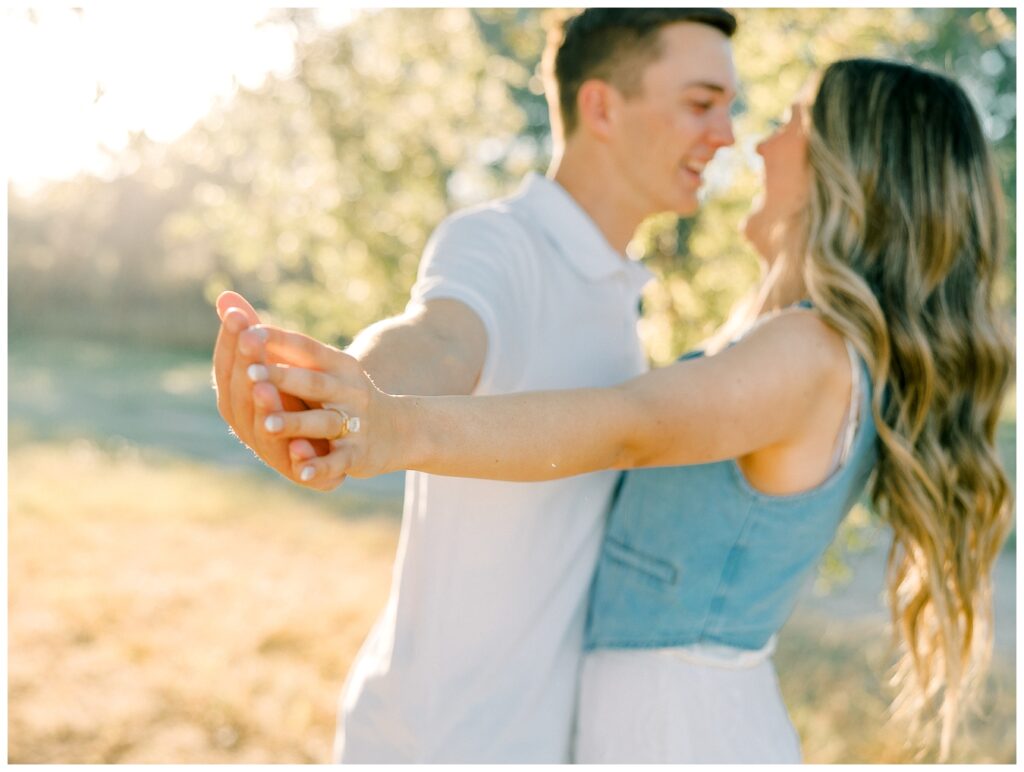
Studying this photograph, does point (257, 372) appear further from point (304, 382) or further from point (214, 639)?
point (214, 639)

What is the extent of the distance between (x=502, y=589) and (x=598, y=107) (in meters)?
1.25

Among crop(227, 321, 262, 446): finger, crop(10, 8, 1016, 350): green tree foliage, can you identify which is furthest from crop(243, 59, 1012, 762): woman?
crop(10, 8, 1016, 350): green tree foliage

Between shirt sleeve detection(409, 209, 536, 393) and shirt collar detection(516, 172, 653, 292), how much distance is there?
12 cm

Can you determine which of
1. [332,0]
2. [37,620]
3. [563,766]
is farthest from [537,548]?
[37,620]

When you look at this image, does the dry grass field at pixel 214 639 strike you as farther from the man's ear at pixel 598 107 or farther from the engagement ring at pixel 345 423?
the engagement ring at pixel 345 423

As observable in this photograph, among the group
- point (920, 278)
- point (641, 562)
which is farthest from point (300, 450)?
point (920, 278)

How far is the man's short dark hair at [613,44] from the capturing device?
2.77 meters

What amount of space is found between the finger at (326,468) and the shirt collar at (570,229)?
1266 millimetres

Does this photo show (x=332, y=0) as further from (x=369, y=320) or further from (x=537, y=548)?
(x=537, y=548)

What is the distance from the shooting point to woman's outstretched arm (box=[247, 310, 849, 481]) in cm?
129

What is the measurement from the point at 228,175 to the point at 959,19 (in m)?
4.73

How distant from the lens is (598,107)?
2.80 meters

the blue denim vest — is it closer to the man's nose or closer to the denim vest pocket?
the denim vest pocket

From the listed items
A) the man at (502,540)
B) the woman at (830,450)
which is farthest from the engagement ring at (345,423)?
the woman at (830,450)
